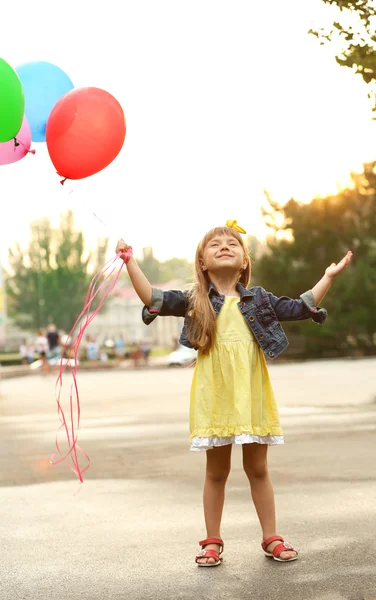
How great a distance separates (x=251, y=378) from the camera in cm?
437

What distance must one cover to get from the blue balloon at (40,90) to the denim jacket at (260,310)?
192cm

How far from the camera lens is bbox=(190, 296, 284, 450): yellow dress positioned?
429 cm

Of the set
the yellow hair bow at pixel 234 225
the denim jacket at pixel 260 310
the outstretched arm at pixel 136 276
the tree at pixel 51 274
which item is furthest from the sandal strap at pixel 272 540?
the tree at pixel 51 274

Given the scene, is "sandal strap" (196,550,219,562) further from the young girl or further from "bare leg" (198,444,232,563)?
"bare leg" (198,444,232,563)

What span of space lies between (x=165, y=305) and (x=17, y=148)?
176 cm

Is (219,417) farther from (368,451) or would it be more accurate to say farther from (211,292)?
(368,451)

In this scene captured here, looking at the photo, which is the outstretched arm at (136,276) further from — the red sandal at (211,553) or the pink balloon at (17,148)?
the pink balloon at (17,148)

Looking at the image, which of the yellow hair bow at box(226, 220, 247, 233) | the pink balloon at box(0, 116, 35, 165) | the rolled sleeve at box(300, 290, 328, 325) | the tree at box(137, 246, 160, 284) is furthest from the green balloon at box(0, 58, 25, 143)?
the tree at box(137, 246, 160, 284)

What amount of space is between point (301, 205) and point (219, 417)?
39046 millimetres

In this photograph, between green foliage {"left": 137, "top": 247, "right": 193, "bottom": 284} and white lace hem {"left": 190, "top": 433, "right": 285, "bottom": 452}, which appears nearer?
white lace hem {"left": 190, "top": 433, "right": 285, "bottom": 452}

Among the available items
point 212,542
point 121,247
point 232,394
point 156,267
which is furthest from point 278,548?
point 156,267

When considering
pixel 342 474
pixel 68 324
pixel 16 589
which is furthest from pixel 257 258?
pixel 68 324

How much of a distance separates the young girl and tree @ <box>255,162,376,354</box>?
120 feet

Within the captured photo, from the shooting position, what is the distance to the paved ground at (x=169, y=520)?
388 centimetres
